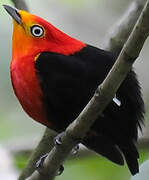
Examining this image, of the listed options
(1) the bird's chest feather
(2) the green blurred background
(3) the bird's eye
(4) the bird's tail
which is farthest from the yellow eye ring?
(2) the green blurred background

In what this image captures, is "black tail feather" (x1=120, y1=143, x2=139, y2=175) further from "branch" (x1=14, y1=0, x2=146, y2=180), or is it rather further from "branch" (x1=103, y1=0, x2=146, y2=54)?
"branch" (x1=103, y1=0, x2=146, y2=54)

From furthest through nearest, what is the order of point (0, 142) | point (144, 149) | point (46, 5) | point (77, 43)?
point (46, 5) < point (0, 142) < point (144, 149) < point (77, 43)

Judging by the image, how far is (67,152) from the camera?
2924 mm

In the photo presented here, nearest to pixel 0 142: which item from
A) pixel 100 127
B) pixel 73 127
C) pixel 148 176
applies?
pixel 100 127

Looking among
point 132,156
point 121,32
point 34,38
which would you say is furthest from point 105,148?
point 121,32

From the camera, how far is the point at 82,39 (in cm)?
536

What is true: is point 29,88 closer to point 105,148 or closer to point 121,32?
point 105,148

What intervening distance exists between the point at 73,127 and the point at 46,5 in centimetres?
298

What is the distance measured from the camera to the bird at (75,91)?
312cm

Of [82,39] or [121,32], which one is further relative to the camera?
[82,39]

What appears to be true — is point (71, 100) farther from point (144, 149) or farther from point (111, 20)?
point (111, 20)

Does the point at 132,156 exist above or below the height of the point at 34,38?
below

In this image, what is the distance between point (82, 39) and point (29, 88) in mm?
2190

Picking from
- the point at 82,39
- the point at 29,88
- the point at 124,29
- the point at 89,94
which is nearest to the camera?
the point at 89,94
